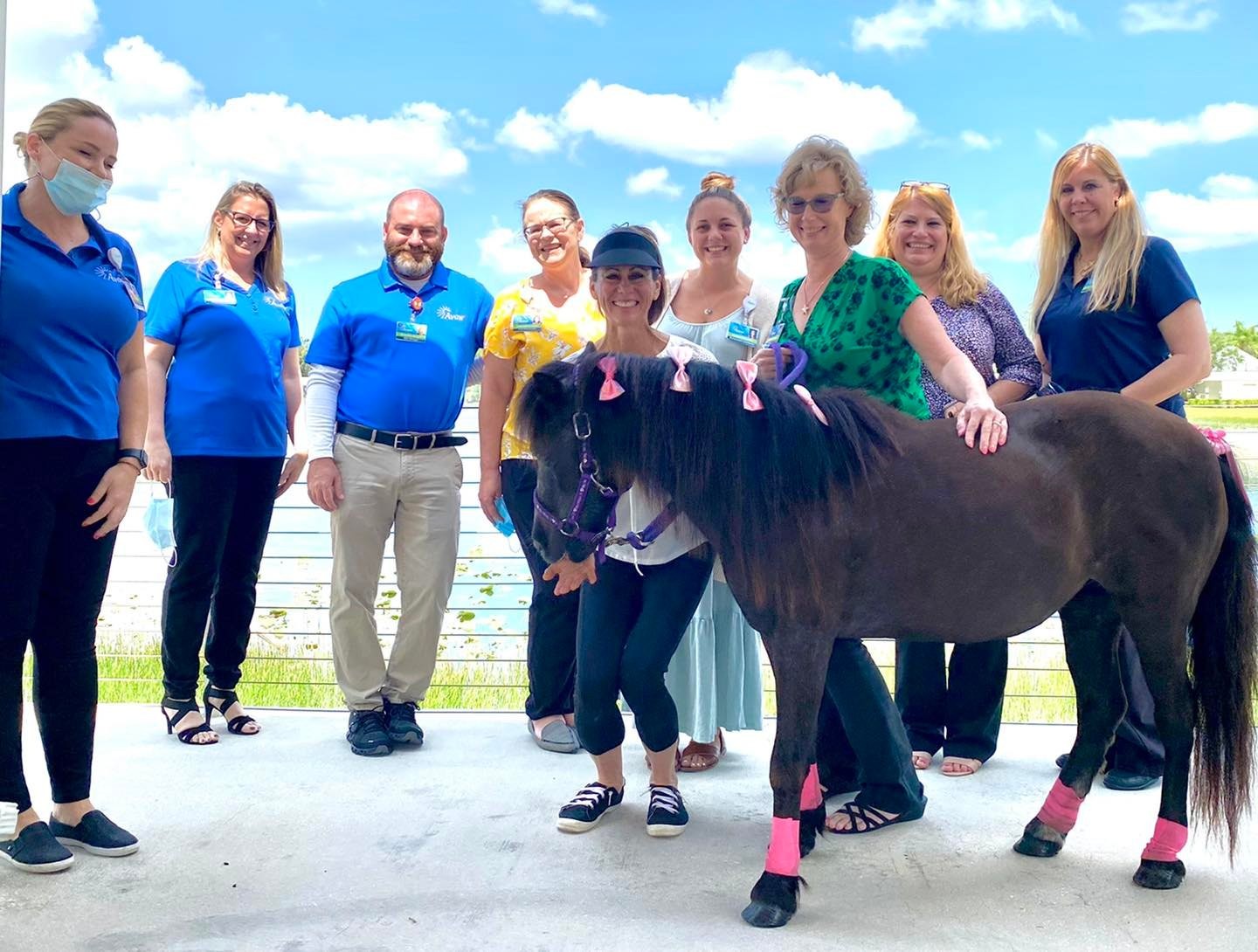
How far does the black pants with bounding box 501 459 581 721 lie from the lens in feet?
11.7

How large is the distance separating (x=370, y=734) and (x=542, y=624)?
0.71 metres

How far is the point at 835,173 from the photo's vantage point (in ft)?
8.87

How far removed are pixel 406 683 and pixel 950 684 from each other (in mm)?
1894

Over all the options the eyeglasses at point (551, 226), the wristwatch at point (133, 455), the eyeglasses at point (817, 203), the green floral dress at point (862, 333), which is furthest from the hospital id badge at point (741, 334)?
the wristwatch at point (133, 455)

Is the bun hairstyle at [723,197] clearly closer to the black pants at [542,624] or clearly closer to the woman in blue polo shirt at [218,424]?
the black pants at [542,624]

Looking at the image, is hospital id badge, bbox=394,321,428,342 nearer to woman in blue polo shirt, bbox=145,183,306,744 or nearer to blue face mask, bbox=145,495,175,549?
woman in blue polo shirt, bbox=145,183,306,744

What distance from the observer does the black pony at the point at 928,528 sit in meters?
2.36

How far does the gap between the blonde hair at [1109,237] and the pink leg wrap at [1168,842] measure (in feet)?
4.73

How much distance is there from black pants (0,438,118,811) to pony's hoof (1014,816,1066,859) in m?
2.46

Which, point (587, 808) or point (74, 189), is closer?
point (74, 189)

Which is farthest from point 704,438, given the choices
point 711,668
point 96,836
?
point 96,836

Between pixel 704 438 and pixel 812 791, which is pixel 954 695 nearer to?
pixel 812 791

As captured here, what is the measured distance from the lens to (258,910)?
2.41 m

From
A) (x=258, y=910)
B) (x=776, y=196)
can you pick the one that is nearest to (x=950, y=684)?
(x=776, y=196)
